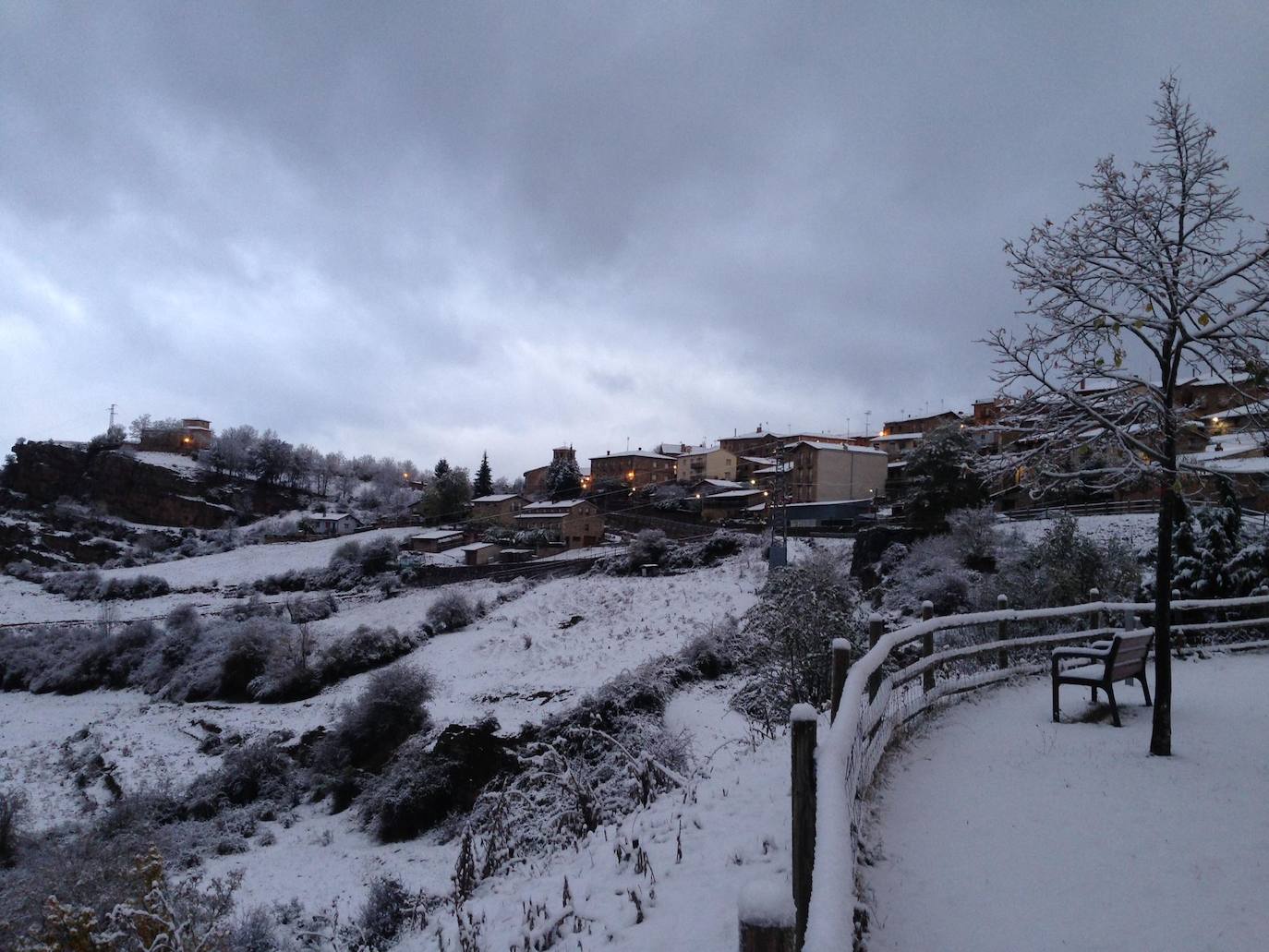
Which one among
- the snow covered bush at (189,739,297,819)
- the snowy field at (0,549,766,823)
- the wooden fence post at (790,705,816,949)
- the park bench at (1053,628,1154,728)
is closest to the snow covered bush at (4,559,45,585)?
the snowy field at (0,549,766,823)

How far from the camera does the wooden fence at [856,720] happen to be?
216cm

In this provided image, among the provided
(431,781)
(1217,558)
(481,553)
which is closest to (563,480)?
(481,553)

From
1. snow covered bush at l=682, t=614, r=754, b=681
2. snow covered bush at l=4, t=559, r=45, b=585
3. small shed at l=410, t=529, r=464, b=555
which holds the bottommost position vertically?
snow covered bush at l=4, t=559, r=45, b=585

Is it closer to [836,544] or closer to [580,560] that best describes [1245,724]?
Answer: [836,544]

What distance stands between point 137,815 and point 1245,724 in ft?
63.6

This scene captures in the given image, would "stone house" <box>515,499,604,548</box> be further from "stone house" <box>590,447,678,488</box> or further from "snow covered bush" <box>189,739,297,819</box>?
"snow covered bush" <box>189,739,297,819</box>

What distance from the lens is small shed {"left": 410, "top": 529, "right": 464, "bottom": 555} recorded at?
52.6 m

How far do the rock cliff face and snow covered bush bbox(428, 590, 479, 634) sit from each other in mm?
64584

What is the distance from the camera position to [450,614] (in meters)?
30.2

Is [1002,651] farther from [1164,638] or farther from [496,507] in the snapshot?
[496,507]

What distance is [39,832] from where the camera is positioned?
13562 mm

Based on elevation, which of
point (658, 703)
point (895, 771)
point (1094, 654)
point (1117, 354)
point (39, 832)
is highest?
point (1117, 354)

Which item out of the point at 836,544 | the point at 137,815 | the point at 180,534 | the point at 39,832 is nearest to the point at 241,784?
the point at 137,815

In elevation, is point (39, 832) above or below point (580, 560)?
below
